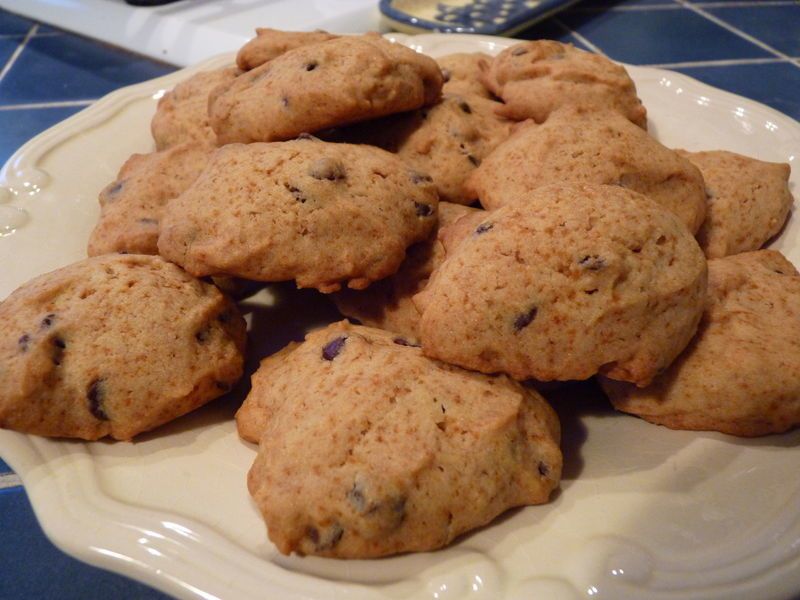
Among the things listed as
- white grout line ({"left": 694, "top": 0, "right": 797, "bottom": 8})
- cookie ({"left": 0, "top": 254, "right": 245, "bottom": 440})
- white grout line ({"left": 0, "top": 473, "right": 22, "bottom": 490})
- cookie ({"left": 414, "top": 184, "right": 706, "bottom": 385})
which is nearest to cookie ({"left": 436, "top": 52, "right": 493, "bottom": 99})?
cookie ({"left": 414, "top": 184, "right": 706, "bottom": 385})

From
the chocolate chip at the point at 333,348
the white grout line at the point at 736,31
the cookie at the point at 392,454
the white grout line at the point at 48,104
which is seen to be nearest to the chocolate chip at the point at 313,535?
the cookie at the point at 392,454

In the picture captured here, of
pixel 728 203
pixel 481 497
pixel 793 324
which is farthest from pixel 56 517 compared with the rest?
pixel 728 203

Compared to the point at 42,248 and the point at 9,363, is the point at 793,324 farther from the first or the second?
the point at 42,248

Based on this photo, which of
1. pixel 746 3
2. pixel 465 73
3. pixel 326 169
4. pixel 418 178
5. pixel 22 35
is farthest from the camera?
pixel 746 3

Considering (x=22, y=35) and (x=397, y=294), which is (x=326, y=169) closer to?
(x=397, y=294)

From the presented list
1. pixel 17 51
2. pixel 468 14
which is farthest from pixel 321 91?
pixel 17 51

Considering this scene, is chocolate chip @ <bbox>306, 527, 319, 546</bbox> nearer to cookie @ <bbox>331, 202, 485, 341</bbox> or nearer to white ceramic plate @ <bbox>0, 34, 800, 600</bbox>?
white ceramic plate @ <bbox>0, 34, 800, 600</bbox>
